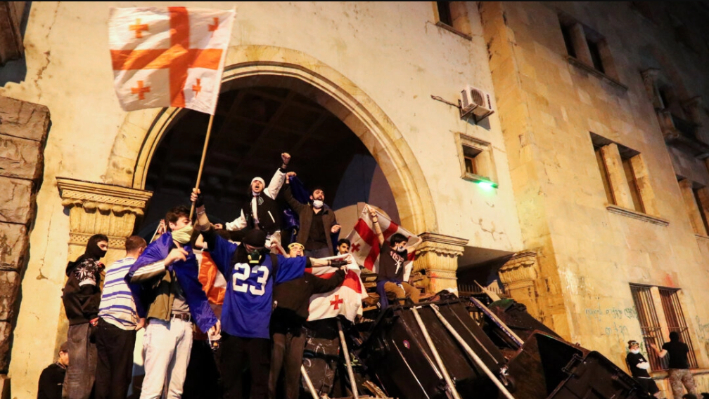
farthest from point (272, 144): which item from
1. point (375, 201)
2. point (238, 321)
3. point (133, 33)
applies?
point (238, 321)

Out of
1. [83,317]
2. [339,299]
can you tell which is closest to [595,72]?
[339,299]

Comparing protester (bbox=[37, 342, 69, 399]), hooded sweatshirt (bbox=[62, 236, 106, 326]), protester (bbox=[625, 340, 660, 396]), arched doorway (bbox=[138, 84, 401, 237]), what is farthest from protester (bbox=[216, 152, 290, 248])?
protester (bbox=[625, 340, 660, 396])

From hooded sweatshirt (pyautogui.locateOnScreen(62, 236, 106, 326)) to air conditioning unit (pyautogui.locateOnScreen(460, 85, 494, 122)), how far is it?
27.8 ft

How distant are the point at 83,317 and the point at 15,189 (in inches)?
84.6

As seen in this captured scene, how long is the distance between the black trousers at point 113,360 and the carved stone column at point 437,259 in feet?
18.8

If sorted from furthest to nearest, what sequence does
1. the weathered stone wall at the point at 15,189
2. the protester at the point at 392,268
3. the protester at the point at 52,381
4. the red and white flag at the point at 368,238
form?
the red and white flag at the point at 368,238 → the protester at the point at 392,268 → the weathered stone wall at the point at 15,189 → the protester at the point at 52,381

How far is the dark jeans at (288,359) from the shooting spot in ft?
15.5

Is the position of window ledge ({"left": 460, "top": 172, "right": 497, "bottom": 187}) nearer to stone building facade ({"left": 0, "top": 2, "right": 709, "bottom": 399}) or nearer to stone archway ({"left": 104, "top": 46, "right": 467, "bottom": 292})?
stone building facade ({"left": 0, "top": 2, "right": 709, "bottom": 399})

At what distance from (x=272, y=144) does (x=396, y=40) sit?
5.08 m

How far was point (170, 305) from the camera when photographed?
13.1ft

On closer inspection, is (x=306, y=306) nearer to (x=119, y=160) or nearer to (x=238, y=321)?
(x=238, y=321)

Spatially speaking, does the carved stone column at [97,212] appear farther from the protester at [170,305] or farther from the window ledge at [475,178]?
the window ledge at [475,178]

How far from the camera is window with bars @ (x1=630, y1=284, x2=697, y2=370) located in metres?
10.2

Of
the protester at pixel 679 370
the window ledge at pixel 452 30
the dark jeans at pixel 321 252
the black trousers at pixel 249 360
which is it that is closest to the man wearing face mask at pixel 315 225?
the dark jeans at pixel 321 252
